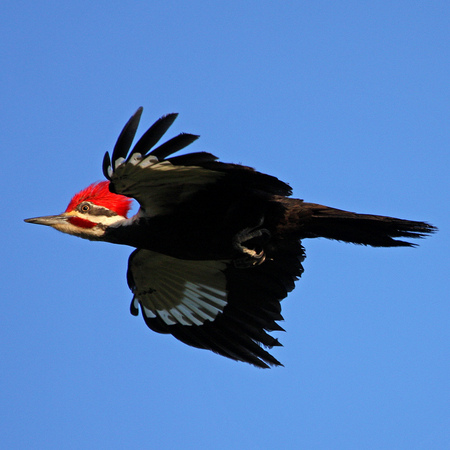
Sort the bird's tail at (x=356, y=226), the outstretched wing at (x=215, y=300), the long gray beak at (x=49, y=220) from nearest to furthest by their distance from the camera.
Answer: the bird's tail at (x=356, y=226)
the long gray beak at (x=49, y=220)
the outstretched wing at (x=215, y=300)

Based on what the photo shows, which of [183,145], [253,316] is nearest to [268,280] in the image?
[253,316]

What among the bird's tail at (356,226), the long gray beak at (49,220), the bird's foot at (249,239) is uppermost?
the bird's tail at (356,226)

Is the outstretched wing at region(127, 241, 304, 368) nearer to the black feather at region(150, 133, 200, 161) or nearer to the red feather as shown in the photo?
the red feather

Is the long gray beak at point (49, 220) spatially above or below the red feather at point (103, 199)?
below

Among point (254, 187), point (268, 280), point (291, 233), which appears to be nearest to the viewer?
point (254, 187)

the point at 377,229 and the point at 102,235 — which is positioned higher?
the point at 377,229

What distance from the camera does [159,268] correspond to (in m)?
6.20

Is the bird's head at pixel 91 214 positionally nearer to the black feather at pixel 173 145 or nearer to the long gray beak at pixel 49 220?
the long gray beak at pixel 49 220

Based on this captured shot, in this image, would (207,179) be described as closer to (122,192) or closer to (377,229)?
(122,192)

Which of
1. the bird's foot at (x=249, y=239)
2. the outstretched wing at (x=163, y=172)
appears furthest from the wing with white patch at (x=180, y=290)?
the outstretched wing at (x=163, y=172)

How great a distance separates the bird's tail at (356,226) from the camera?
5.20 meters

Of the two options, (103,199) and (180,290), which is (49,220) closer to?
(103,199)

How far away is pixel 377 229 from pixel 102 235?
6.52 feet

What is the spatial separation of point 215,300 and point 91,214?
1.30 meters
